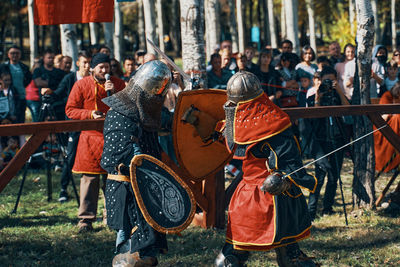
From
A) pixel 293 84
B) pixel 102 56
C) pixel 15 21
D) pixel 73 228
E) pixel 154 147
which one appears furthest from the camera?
pixel 15 21

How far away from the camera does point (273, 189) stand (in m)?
4.01

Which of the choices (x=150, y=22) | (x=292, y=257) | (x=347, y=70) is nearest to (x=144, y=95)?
(x=292, y=257)

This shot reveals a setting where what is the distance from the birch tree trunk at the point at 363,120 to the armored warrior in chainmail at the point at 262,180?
9.49 feet

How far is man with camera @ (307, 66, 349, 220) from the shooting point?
22.3ft

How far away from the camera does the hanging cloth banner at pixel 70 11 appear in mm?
6500

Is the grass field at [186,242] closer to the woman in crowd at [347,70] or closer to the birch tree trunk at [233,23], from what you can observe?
the woman in crowd at [347,70]

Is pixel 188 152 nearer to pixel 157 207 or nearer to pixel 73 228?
pixel 157 207

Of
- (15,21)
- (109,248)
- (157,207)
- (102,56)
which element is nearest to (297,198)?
(157,207)

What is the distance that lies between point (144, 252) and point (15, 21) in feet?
150

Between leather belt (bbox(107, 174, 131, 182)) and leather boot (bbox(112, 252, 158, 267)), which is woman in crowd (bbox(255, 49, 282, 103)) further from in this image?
leather boot (bbox(112, 252, 158, 267))

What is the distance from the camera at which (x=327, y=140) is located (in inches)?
269

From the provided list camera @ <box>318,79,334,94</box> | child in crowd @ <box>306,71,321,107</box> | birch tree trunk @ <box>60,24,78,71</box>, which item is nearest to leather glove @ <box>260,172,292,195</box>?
camera @ <box>318,79,334,94</box>

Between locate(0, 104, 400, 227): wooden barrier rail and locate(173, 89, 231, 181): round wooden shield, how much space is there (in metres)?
0.92

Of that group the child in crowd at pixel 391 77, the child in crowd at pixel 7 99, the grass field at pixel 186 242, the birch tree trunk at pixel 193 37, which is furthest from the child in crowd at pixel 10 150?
the child in crowd at pixel 391 77
